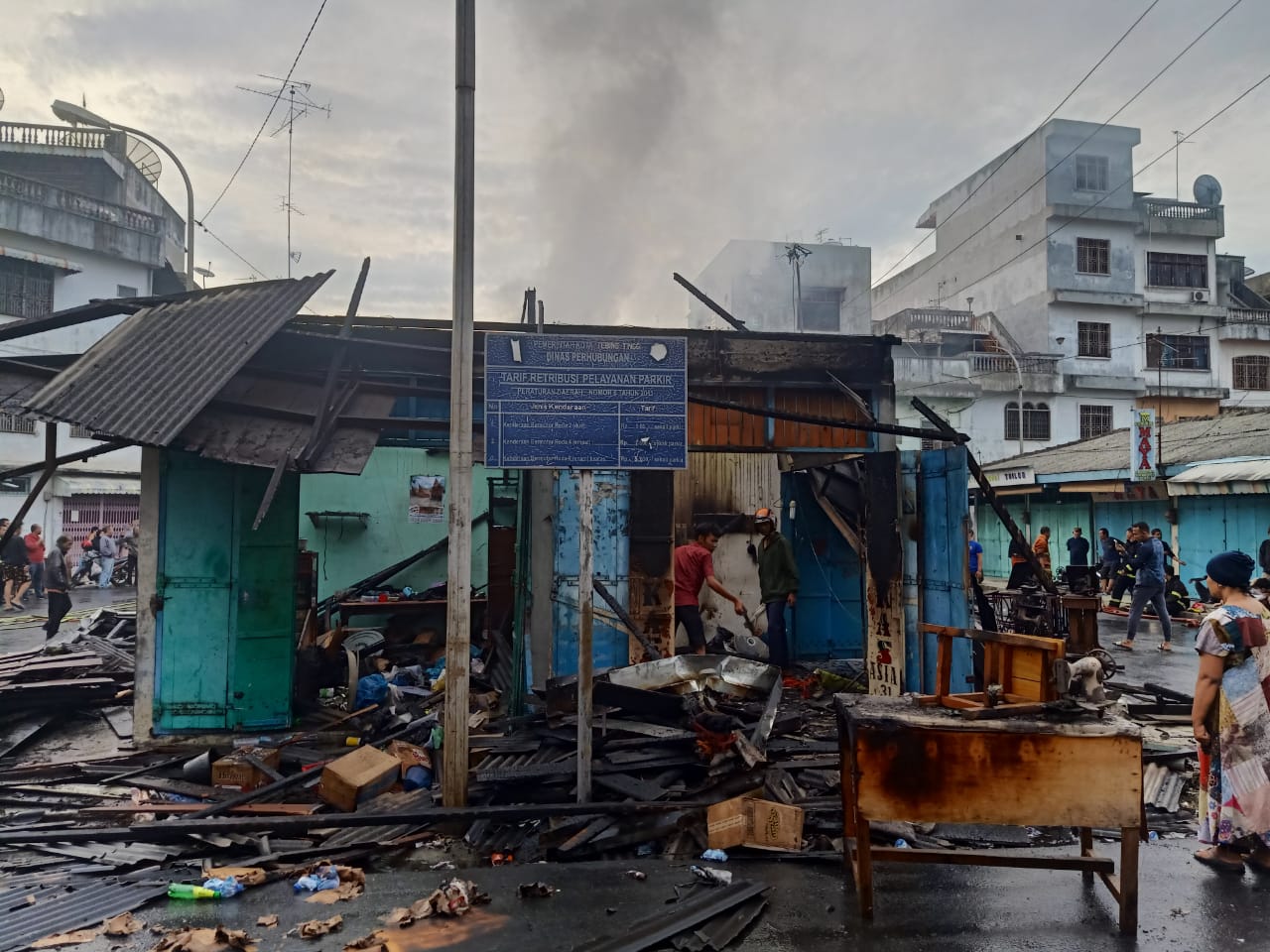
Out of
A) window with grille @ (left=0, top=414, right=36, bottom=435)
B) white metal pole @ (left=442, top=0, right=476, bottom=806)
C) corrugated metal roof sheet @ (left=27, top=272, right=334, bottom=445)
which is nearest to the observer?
white metal pole @ (left=442, top=0, right=476, bottom=806)

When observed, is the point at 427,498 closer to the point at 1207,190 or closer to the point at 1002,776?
the point at 1002,776

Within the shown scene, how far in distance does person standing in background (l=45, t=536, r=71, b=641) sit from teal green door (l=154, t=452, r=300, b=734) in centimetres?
700

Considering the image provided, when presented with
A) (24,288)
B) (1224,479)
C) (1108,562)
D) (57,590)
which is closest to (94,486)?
(24,288)

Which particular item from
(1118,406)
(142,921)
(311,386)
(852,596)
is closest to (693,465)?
(852,596)

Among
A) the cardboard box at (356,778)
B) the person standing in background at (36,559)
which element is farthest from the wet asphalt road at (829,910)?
the person standing in background at (36,559)

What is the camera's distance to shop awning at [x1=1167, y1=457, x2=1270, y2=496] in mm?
15391

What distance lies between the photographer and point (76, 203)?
27266 millimetres

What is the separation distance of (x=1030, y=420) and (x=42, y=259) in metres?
38.1

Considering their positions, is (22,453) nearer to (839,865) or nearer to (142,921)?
(142,921)

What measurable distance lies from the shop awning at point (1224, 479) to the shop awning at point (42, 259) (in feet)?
113

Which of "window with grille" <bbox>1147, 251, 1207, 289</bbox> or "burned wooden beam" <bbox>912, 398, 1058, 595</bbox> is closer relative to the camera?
"burned wooden beam" <bbox>912, 398, 1058, 595</bbox>

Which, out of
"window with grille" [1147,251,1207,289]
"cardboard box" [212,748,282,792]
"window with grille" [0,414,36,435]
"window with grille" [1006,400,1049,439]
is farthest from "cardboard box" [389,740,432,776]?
"window with grille" [1147,251,1207,289]

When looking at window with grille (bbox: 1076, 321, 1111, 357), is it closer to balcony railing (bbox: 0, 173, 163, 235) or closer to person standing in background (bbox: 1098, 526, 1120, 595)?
person standing in background (bbox: 1098, 526, 1120, 595)

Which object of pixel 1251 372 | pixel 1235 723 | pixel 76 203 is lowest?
pixel 1235 723
